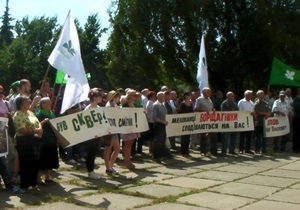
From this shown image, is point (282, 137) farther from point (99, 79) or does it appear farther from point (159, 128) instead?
point (99, 79)

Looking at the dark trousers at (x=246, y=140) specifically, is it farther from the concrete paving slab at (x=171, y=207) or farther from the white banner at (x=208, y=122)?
the concrete paving slab at (x=171, y=207)

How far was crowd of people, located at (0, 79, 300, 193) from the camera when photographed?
27.7 feet

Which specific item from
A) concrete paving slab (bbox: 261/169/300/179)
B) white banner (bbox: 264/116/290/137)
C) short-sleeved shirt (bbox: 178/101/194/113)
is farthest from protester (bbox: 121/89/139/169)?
white banner (bbox: 264/116/290/137)

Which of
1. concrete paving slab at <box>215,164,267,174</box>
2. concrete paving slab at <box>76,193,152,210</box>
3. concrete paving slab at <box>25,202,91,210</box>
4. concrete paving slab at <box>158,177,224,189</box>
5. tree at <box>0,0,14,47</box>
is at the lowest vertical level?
concrete paving slab at <box>25,202,91,210</box>

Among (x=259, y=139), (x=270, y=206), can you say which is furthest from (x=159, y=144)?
(x=270, y=206)

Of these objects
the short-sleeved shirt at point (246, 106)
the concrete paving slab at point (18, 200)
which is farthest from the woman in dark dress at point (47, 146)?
the short-sleeved shirt at point (246, 106)

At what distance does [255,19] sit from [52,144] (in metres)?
16.9

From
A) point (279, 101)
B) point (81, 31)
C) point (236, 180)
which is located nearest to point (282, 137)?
point (279, 101)

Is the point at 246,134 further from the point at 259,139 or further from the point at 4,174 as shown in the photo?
the point at 4,174

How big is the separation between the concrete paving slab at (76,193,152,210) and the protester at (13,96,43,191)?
1.06m

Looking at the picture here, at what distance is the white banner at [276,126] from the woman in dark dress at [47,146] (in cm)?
739

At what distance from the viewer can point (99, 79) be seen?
2360 inches

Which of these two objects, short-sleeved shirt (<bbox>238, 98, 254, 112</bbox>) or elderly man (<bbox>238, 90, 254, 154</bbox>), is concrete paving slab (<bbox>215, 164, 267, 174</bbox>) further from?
short-sleeved shirt (<bbox>238, 98, 254, 112</bbox>)

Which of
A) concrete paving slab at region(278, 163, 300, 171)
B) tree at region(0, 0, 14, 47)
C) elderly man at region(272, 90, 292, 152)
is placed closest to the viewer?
concrete paving slab at region(278, 163, 300, 171)
